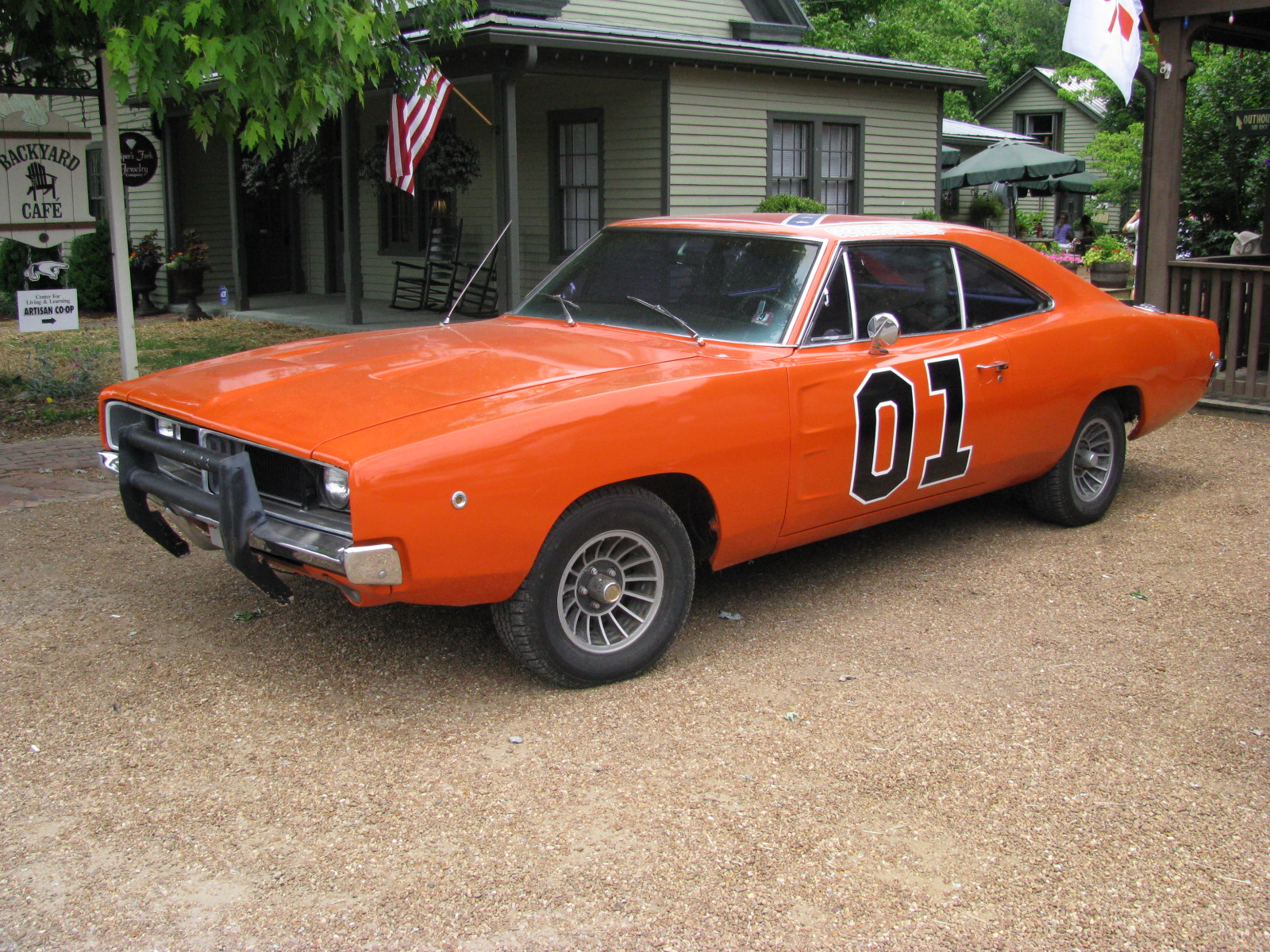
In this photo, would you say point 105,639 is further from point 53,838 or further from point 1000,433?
point 1000,433

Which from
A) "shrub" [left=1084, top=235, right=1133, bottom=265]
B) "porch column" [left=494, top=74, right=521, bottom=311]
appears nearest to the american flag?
"porch column" [left=494, top=74, right=521, bottom=311]

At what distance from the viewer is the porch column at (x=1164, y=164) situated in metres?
9.62

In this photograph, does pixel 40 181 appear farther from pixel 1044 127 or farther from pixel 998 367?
pixel 1044 127

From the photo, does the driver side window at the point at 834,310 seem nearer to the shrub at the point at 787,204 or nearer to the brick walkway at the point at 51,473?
the brick walkway at the point at 51,473

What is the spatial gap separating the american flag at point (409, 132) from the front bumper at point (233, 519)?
25.6 ft

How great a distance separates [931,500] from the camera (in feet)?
17.2

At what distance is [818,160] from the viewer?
15242 millimetres

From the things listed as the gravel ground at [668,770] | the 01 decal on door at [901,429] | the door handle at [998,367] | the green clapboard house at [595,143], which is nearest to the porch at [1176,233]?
the gravel ground at [668,770]

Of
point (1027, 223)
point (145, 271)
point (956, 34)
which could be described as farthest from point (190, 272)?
point (956, 34)

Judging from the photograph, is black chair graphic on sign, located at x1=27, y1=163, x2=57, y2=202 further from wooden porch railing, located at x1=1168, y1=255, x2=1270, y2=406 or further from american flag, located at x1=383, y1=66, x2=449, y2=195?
wooden porch railing, located at x1=1168, y1=255, x2=1270, y2=406

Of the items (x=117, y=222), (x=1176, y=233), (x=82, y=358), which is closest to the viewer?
(x=117, y=222)

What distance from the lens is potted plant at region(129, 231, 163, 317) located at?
1752 cm

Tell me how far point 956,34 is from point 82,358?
4835cm

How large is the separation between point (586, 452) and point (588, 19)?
1260 centimetres
